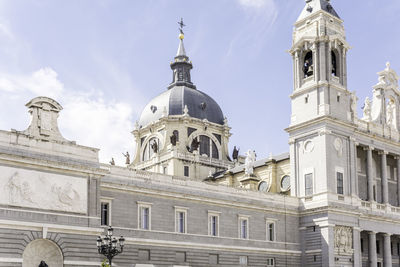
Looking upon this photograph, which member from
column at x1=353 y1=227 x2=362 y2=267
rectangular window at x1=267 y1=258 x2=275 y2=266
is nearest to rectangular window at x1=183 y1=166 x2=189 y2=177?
rectangular window at x1=267 y1=258 x2=275 y2=266

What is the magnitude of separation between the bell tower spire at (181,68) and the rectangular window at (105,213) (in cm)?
5186

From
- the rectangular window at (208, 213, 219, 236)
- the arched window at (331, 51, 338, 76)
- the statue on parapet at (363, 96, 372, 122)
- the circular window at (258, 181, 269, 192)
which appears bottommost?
the rectangular window at (208, 213, 219, 236)

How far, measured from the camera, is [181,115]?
86.7 meters

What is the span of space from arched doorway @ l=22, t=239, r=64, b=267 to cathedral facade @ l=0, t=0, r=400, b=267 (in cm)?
6

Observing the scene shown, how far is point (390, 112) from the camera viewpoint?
6462cm

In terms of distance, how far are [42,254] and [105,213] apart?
259 inches

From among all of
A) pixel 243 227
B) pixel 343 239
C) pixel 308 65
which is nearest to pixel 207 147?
pixel 308 65

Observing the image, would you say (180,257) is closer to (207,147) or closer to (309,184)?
(309,184)

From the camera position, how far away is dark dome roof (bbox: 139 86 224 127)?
88.3m

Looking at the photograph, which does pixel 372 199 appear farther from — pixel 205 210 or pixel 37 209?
pixel 37 209

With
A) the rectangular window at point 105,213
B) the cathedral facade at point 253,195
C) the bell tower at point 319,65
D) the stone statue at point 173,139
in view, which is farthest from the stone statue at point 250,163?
the rectangular window at point 105,213

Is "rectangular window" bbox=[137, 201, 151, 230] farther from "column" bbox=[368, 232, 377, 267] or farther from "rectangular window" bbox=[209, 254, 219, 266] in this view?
"column" bbox=[368, 232, 377, 267]

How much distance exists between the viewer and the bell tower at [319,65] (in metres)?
57.8

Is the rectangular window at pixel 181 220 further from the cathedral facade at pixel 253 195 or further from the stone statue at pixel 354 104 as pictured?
the stone statue at pixel 354 104
